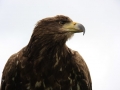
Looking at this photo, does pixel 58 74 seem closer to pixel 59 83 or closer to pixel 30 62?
pixel 59 83

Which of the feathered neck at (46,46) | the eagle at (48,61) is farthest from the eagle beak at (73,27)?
the feathered neck at (46,46)

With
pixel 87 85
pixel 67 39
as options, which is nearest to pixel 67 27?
pixel 67 39

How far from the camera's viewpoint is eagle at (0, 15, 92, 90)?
662 centimetres

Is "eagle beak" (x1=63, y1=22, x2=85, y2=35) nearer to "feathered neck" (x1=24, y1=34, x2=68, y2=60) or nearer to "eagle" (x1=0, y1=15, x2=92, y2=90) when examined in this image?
"eagle" (x1=0, y1=15, x2=92, y2=90)

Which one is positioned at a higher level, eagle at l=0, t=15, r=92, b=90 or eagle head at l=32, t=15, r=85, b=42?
eagle head at l=32, t=15, r=85, b=42

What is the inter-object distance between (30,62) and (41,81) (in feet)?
1.60

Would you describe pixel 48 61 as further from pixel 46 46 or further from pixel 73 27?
pixel 73 27

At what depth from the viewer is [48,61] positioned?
6.84 metres

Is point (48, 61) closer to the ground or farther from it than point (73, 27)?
closer to the ground

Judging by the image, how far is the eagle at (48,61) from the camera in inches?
261

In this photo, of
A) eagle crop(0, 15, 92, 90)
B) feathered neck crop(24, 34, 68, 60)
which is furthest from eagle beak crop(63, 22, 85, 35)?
feathered neck crop(24, 34, 68, 60)

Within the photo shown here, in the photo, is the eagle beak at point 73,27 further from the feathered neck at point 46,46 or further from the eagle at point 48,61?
the feathered neck at point 46,46

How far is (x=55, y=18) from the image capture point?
6773 millimetres

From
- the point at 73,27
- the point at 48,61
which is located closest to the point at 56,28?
the point at 73,27
